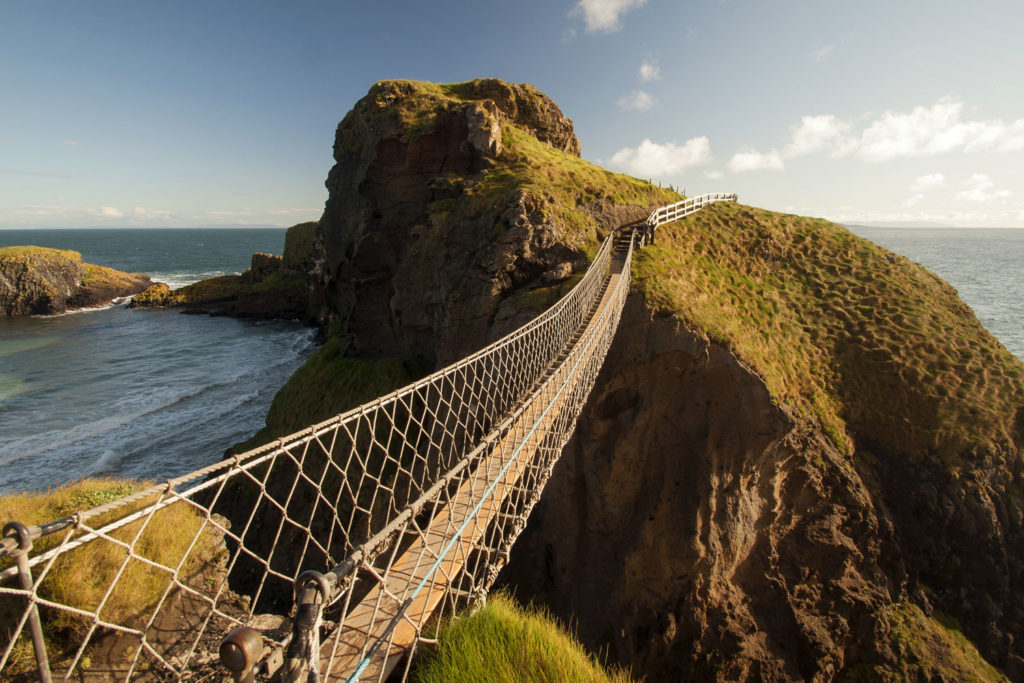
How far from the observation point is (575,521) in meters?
11.0

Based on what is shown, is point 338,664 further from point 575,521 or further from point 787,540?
point 787,540

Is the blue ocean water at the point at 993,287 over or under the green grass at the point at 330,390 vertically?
over

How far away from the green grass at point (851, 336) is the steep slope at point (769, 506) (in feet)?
0.27

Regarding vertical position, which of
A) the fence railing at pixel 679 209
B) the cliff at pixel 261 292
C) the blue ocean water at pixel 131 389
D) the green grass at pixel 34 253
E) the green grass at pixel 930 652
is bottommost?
the green grass at pixel 930 652

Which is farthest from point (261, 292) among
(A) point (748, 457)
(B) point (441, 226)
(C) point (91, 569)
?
(A) point (748, 457)

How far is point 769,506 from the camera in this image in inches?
435

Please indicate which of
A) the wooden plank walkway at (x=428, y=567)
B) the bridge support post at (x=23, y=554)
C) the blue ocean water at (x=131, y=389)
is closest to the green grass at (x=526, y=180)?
the wooden plank walkway at (x=428, y=567)

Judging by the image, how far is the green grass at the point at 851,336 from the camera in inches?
492

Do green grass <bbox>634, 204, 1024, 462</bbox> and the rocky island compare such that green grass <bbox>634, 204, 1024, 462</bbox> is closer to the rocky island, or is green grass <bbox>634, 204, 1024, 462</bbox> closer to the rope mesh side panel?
the rocky island

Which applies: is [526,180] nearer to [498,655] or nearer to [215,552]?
[215,552]

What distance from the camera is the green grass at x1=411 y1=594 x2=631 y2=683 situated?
3.32 m

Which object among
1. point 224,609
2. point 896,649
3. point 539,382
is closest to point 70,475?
point 224,609


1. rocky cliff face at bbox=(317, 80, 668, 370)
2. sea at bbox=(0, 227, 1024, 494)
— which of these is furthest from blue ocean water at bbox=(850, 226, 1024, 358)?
rocky cliff face at bbox=(317, 80, 668, 370)

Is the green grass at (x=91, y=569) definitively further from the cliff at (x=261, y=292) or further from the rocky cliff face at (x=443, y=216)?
the cliff at (x=261, y=292)
